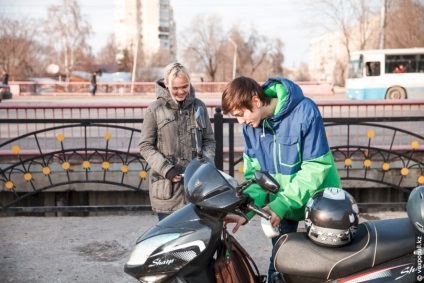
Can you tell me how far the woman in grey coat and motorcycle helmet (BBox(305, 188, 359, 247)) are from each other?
1.64 m

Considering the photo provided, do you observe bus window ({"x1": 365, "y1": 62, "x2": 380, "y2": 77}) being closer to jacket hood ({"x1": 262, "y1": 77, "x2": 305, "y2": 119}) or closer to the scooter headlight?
jacket hood ({"x1": 262, "y1": 77, "x2": 305, "y2": 119})

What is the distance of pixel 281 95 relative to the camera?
9.21 ft

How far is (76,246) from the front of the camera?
5.45 m

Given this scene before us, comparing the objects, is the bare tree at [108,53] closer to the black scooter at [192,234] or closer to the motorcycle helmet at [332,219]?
the black scooter at [192,234]

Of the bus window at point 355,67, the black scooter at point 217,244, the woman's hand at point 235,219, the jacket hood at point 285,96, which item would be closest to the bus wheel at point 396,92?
the bus window at point 355,67

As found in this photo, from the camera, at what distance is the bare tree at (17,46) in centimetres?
4744

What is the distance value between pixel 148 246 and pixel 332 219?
32.4 inches

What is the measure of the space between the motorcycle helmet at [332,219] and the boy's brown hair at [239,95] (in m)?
0.59

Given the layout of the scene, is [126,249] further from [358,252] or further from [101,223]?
[358,252]

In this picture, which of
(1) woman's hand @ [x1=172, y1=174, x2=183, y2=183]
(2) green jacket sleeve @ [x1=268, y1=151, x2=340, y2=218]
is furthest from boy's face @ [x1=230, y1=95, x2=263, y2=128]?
(1) woman's hand @ [x1=172, y1=174, x2=183, y2=183]

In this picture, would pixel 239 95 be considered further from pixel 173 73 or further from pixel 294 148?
pixel 173 73

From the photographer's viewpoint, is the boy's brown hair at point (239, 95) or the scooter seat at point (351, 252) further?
the boy's brown hair at point (239, 95)

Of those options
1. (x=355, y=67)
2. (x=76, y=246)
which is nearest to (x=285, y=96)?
(x=76, y=246)

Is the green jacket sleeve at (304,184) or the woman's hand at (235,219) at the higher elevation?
the green jacket sleeve at (304,184)
